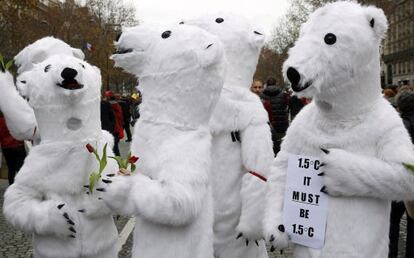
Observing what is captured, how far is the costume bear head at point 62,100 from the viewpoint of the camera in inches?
139

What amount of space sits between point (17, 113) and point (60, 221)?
4.93 ft

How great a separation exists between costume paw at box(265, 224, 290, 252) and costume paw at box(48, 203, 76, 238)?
1.26 meters

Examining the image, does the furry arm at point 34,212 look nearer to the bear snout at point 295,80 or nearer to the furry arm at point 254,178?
the furry arm at point 254,178

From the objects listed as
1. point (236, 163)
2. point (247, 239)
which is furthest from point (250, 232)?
point (236, 163)

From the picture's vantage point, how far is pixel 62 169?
11.5 feet

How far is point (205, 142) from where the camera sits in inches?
122

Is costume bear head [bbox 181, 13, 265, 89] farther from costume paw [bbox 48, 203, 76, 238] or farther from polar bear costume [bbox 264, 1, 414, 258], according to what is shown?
costume paw [bbox 48, 203, 76, 238]

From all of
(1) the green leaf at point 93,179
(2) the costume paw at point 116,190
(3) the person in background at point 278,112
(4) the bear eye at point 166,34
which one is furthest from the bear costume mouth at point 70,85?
(3) the person in background at point 278,112

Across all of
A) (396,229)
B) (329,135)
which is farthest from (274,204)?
(396,229)

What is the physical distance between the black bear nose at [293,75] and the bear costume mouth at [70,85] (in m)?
1.46

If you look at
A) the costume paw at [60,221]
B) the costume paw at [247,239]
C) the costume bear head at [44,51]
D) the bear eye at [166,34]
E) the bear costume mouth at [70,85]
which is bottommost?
the costume paw at [247,239]

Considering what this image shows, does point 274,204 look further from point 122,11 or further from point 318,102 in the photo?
point 122,11

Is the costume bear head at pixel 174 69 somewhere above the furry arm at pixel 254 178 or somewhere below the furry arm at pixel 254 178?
above

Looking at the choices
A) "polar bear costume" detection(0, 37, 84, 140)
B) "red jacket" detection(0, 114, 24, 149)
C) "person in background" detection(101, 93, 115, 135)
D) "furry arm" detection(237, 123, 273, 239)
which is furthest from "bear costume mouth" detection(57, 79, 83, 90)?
"person in background" detection(101, 93, 115, 135)
